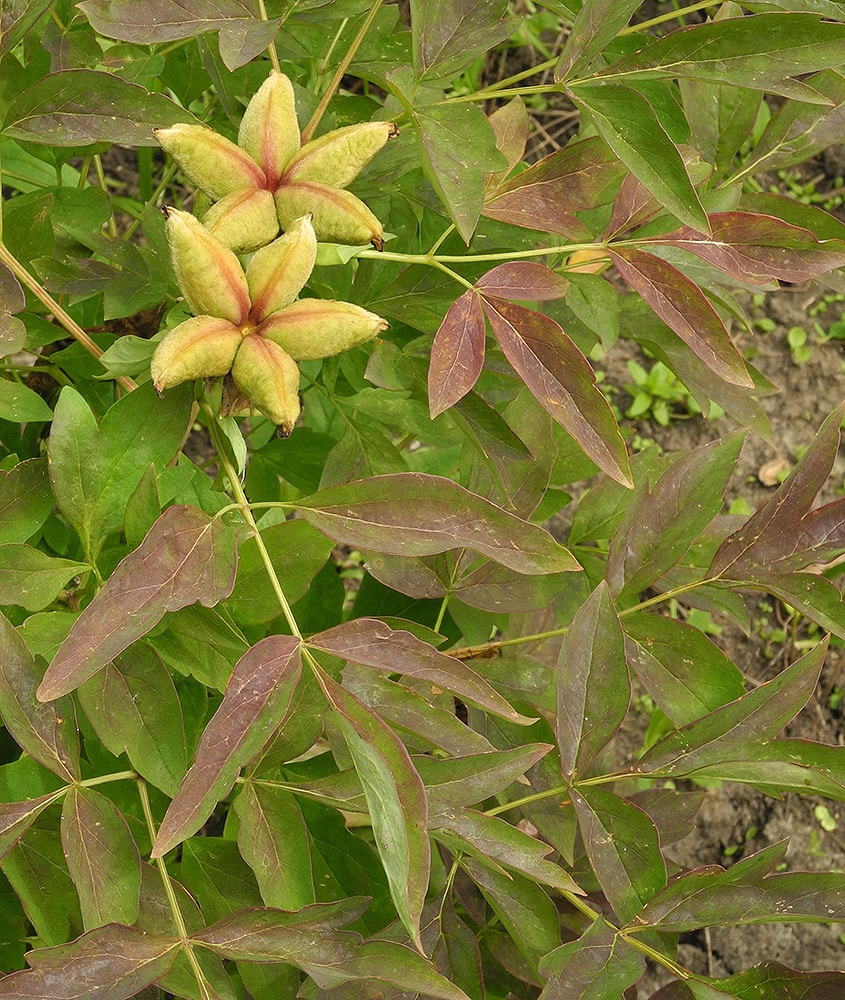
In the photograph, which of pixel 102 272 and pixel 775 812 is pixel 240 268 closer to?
pixel 102 272

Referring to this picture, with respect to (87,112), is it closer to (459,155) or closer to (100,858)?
(459,155)

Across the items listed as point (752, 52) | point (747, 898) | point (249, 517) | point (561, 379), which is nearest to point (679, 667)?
point (747, 898)

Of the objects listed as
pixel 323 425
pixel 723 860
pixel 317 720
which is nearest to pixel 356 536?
pixel 317 720

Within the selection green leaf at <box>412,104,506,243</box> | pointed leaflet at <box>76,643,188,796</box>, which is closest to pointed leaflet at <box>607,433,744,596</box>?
green leaf at <box>412,104,506,243</box>

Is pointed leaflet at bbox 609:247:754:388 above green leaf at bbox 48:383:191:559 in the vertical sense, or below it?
above

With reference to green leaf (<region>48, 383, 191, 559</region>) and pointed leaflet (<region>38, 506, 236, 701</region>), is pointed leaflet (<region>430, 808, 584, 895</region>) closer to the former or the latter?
pointed leaflet (<region>38, 506, 236, 701</region>)

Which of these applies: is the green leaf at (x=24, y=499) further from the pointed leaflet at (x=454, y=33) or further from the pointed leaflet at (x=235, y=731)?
the pointed leaflet at (x=454, y=33)

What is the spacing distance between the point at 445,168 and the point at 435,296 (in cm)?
24

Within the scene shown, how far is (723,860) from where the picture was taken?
212 cm

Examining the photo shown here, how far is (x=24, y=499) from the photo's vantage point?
3.31 ft

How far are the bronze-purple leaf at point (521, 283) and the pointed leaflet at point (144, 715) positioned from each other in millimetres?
441

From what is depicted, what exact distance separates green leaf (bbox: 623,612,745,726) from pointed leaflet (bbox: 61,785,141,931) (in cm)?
51

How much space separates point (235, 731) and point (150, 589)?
13 centimetres

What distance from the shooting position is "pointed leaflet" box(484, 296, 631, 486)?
88 cm
